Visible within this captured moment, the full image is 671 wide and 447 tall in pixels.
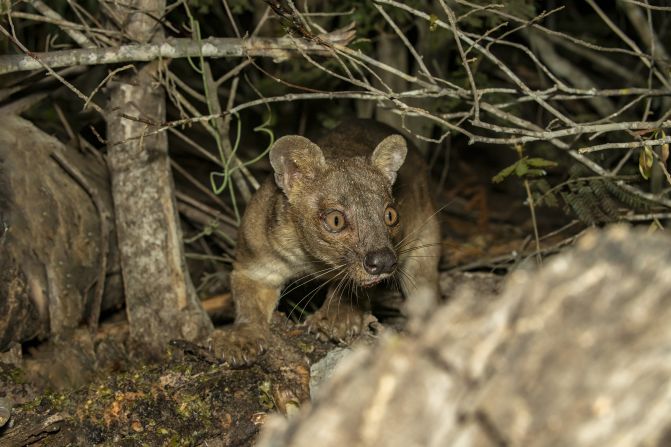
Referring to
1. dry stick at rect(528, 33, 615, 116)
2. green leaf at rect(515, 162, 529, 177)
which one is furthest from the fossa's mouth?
Result: dry stick at rect(528, 33, 615, 116)

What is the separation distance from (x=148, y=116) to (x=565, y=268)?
4363mm

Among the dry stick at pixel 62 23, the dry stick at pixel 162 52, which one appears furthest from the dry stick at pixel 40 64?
the dry stick at pixel 62 23

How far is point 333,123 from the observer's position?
8.13 metres

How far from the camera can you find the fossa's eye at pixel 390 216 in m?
5.63

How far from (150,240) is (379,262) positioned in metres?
1.76

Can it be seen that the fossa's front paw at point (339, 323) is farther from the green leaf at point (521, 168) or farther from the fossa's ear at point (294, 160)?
the green leaf at point (521, 168)

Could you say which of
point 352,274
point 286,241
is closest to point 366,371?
point 352,274

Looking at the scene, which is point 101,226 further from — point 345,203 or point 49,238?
point 345,203

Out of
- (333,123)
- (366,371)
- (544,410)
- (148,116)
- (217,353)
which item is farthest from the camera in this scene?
(333,123)

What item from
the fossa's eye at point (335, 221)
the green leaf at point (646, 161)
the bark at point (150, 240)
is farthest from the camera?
the bark at point (150, 240)

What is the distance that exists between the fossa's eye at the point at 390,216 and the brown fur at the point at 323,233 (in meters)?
0.04

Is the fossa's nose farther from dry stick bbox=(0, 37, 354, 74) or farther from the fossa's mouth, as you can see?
dry stick bbox=(0, 37, 354, 74)

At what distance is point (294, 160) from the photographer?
5.87 metres

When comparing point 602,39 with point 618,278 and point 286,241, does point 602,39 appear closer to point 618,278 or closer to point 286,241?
point 286,241
